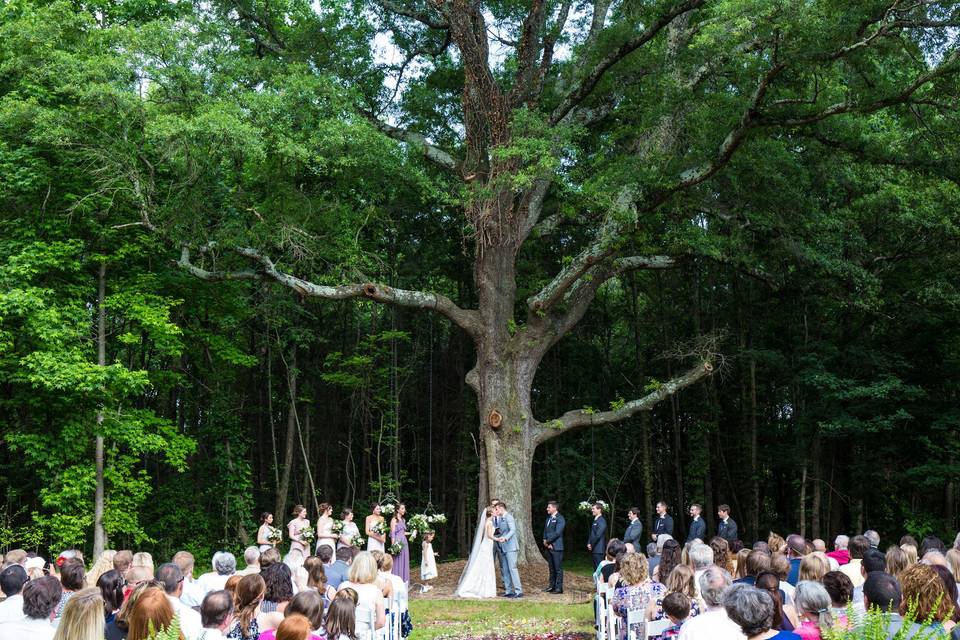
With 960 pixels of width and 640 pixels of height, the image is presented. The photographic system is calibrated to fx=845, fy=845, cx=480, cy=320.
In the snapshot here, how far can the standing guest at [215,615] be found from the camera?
416 cm

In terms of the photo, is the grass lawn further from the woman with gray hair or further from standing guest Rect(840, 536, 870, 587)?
the woman with gray hair

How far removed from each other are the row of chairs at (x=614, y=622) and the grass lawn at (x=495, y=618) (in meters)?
1.47

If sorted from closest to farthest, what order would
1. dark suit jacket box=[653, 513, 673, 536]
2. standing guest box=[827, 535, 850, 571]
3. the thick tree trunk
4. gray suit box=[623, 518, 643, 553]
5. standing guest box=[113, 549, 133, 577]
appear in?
standing guest box=[113, 549, 133, 577] < standing guest box=[827, 535, 850, 571] < gray suit box=[623, 518, 643, 553] < dark suit jacket box=[653, 513, 673, 536] < the thick tree trunk

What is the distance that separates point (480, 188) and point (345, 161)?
2.34 meters

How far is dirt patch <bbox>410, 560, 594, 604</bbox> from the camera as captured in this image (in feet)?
44.3

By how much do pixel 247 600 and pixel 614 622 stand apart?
346 centimetres

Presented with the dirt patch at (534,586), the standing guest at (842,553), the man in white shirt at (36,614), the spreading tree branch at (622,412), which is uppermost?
the spreading tree branch at (622,412)

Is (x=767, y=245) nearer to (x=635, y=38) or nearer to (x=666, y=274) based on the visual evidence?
(x=635, y=38)

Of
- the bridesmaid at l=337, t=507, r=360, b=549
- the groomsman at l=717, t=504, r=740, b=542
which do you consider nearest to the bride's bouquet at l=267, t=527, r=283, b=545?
Answer: the bridesmaid at l=337, t=507, r=360, b=549

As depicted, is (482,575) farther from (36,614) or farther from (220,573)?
(36,614)

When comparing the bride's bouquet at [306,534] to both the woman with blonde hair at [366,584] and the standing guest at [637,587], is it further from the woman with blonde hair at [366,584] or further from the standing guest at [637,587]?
the standing guest at [637,587]

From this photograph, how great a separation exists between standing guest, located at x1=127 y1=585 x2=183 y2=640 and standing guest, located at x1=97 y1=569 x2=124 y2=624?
1.20 meters

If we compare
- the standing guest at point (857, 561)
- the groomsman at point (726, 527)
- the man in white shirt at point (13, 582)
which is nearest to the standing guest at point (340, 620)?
the man in white shirt at point (13, 582)

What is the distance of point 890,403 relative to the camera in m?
18.3
